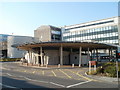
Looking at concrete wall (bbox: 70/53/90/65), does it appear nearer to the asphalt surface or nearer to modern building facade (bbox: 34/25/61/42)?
the asphalt surface

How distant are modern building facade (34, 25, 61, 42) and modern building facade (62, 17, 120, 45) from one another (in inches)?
177

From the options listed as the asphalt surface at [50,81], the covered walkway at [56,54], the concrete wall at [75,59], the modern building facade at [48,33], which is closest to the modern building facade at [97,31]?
the modern building facade at [48,33]

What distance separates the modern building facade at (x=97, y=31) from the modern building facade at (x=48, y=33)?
177 inches

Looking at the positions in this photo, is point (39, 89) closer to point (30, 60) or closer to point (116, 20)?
point (30, 60)

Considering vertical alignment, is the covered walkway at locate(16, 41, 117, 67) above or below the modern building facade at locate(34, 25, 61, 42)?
below

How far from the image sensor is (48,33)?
305 ft

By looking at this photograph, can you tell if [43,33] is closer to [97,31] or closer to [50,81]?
[97,31]

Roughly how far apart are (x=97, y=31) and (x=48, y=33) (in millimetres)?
31740

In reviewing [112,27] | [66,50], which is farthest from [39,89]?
[112,27]

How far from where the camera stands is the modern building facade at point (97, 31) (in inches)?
2844

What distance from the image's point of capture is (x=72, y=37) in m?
90.9

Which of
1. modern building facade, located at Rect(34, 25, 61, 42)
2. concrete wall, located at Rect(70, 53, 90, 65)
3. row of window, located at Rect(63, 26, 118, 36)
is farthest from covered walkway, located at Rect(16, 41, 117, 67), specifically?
modern building facade, located at Rect(34, 25, 61, 42)

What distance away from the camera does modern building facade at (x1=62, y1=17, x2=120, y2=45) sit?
7225cm

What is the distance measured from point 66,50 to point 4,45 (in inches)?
2397
